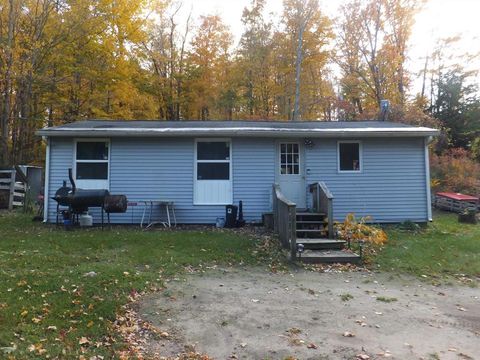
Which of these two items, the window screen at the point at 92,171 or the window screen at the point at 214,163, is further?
the window screen at the point at 214,163

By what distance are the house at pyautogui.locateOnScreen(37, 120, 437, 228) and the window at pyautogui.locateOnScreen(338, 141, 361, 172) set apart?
0.09 ft

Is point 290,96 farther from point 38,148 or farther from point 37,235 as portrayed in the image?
point 37,235

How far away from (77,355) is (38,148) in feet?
59.6

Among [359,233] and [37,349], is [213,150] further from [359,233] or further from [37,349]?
[37,349]

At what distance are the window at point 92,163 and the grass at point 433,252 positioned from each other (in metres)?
7.49

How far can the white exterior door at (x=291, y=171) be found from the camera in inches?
432

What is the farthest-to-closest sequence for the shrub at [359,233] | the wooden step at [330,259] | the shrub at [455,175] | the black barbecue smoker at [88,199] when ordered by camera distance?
the shrub at [455,175]
the black barbecue smoker at [88,199]
the shrub at [359,233]
the wooden step at [330,259]

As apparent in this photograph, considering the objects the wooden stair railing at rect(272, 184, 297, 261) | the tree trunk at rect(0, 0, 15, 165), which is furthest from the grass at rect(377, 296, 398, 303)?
the tree trunk at rect(0, 0, 15, 165)

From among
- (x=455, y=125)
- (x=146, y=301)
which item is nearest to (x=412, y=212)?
(x=146, y=301)

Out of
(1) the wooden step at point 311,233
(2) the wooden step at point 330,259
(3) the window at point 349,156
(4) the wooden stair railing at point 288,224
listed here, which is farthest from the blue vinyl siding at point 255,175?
(2) the wooden step at point 330,259

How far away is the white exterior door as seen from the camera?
1098cm

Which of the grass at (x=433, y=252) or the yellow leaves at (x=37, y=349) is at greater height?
the grass at (x=433, y=252)

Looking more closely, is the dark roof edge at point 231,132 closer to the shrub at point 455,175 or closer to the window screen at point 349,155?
the window screen at point 349,155

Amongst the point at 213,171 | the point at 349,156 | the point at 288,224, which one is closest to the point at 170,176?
the point at 213,171
